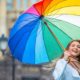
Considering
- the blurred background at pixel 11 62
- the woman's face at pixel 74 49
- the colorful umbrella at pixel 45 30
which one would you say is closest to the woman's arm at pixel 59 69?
the woman's face at pixel 74 49

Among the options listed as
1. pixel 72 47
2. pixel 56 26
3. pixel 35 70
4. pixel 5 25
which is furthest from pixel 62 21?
pixel 5 25

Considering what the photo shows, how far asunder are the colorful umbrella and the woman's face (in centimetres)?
92

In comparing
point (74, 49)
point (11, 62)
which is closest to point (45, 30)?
point (74, 49)

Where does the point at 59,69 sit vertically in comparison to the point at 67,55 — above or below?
below

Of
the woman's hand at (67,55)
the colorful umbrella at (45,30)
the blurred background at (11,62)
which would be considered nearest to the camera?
the woman's hand at (67,55)

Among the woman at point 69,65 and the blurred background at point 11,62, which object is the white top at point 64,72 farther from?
the blurred background at point 11,62

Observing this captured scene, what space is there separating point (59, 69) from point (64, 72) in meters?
0.06

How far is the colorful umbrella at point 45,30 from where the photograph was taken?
723 centimetres

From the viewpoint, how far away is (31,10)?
7.60 meters

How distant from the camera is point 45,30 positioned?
7383 mm

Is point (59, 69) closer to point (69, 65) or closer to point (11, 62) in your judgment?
point (69, 65)

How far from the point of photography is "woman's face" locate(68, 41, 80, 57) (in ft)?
19.9

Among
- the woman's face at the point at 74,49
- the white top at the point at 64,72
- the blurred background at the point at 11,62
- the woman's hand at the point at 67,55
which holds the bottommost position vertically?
the blurred background at the point at 11,62

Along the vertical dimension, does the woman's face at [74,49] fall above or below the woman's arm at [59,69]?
above
